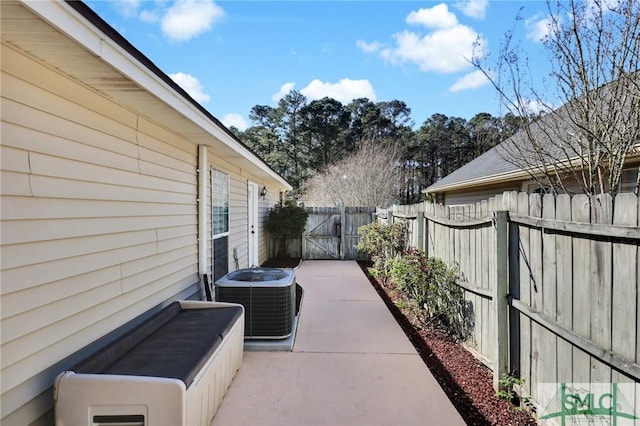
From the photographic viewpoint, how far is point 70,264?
2.12 metres

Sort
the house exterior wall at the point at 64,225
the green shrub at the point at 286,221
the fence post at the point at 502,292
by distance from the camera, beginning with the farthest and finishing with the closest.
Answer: the green shrub at the point at 286,221
the fence post at the point at 502,292
the house exterior wall at the point at 64,225

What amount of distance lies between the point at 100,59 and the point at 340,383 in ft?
9.67

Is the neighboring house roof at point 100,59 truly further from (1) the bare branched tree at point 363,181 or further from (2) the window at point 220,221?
(1) the bare branched tree at point 363,181

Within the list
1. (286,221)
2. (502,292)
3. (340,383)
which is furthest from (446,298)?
(286,221)

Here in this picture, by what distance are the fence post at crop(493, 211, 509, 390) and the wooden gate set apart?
7.95m

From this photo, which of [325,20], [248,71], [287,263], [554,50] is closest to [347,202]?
[287,263]

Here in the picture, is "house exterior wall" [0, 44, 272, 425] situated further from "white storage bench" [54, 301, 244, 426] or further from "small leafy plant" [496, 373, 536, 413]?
"small leafy plant" [496, 373, 536, 413]

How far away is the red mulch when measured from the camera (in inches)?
106

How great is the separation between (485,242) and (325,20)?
4.58m

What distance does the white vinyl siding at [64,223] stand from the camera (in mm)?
1716

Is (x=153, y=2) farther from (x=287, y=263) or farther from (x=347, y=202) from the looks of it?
(x=347, y=202)

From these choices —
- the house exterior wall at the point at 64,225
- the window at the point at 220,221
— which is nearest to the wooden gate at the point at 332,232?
the window at the point at 220,221

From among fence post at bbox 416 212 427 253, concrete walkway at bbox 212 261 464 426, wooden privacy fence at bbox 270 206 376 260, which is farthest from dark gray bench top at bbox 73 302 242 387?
wooden privacy fence at bbox 270 206 376 260

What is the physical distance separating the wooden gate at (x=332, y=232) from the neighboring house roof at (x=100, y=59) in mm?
7872
